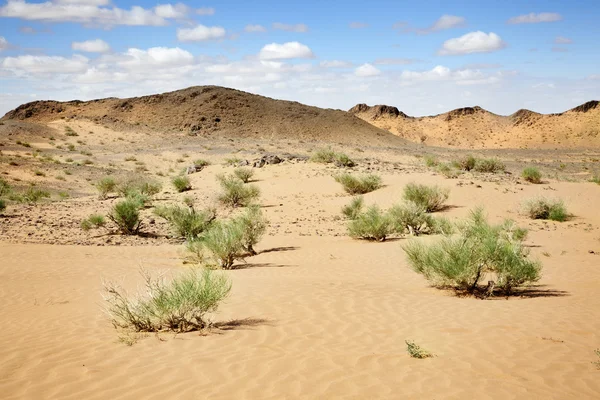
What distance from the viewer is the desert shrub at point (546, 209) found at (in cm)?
1878

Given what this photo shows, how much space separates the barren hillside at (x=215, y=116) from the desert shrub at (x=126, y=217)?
44.2m

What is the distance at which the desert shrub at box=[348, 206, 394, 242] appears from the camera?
51.5 feet

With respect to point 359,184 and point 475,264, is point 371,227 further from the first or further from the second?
point 359,184

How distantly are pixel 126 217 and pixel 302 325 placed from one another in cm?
1152

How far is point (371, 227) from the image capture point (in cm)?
1566

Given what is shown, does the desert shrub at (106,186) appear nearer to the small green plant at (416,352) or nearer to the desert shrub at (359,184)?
the desert shrub at (359,184)

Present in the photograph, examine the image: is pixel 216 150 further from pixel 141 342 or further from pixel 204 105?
pixel 141 342

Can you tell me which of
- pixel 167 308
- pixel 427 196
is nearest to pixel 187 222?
pixel 427 196

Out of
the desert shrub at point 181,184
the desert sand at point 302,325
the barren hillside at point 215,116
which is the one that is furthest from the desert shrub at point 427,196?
the barren hillside at point 215,116

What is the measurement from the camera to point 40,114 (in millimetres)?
70938

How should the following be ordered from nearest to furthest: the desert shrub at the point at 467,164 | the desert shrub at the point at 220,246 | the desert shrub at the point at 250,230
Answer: the desert shrub at the point at 220,246
the desert shrub at the point at 250,230
the desert shrub at the point at 467,164

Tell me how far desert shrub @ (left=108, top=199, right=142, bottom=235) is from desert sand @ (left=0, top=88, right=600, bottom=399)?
0.51 m

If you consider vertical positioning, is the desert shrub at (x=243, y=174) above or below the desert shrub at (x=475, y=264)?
above

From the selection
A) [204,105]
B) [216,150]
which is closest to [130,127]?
[204,105]
